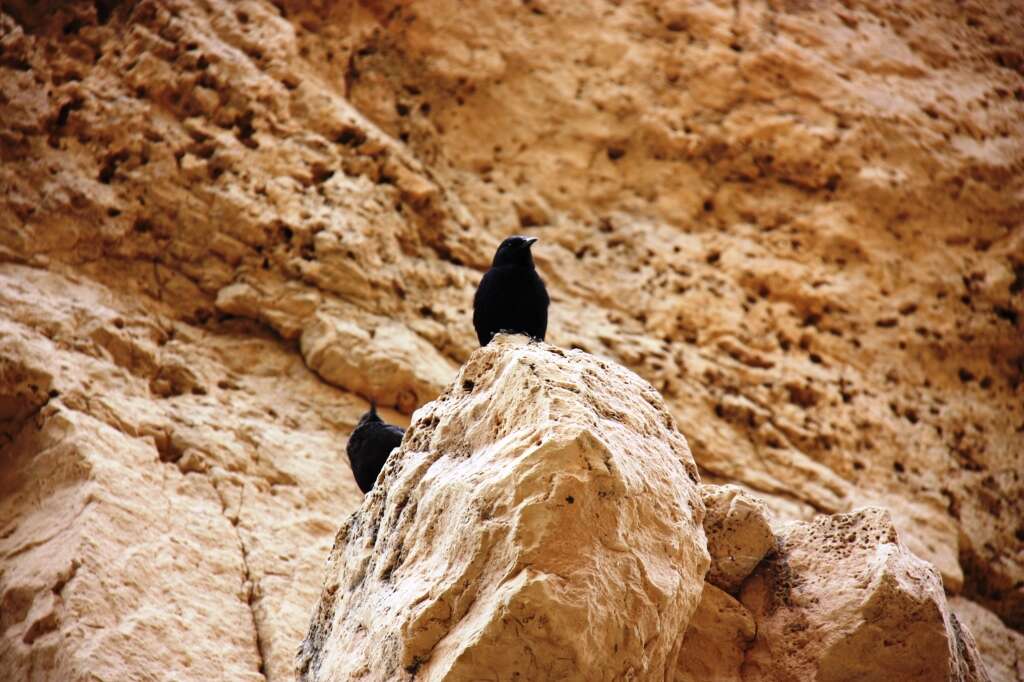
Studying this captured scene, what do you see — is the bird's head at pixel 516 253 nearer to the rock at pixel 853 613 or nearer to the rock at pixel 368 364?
the rock at pixel 368 364

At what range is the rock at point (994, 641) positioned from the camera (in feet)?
20.9

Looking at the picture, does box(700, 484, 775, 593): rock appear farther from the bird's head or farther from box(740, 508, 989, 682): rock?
the bird's head

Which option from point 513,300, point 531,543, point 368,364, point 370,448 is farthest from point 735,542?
point 368,364

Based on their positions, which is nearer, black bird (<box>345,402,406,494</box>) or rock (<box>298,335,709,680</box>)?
rock (<box>298,335,709,680</box>)

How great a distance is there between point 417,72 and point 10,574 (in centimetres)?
Answer: 596

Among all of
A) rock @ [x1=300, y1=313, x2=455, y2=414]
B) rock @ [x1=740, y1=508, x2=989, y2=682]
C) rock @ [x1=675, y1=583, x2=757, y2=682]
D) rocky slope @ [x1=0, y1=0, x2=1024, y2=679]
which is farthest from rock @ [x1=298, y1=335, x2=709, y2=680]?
rock @ [x1=300, y1=313, x2=455, y2=414]

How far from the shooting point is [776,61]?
9.48 m

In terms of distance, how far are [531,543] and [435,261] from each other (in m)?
4.99

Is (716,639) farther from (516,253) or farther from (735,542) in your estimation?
(516,253)

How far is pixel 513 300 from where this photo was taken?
4.77 m

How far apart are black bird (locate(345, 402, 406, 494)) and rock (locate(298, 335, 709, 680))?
1.49 meters

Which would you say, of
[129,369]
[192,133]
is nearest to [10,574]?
[129,369]

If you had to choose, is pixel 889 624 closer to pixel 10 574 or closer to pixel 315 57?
pixel 10 574

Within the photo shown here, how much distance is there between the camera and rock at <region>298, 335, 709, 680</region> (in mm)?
2859
